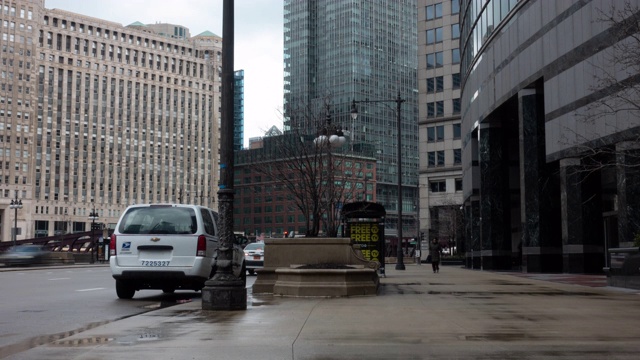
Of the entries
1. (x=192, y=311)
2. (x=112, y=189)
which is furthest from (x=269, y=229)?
(x=192, y=311)

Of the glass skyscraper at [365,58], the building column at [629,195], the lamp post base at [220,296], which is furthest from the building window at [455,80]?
the lamp post base at [220,296]

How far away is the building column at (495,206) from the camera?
39438 mm

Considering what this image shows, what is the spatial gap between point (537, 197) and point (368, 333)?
2573 centimetres

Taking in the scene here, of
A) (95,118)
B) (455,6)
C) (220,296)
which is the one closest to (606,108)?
(220,296)

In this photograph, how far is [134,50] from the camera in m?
184

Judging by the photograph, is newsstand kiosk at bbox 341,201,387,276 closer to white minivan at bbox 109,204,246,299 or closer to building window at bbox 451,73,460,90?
white minivan at bbox 109,204,246,299

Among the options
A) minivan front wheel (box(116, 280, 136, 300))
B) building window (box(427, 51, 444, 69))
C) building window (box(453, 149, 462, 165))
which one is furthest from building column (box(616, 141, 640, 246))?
building window (box(427, 51, 444, 69))

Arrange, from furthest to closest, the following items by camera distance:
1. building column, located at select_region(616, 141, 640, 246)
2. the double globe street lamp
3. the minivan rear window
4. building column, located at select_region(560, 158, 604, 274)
→ building column, located at select_region(560, 158, 604, 274) → the double globe street lamp → building column, located at select_region(616, 141, 640, 246) → the minivan rear window

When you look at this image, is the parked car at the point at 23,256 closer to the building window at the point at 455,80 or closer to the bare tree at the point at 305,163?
the bare tree at the point at 305,163

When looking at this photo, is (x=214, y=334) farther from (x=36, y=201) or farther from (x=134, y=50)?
(x=134, y=50)

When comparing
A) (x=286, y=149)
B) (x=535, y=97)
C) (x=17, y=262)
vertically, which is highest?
(x=535, y=97)

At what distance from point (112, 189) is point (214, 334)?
17443 centimetres

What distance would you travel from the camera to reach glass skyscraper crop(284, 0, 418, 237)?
479 feet

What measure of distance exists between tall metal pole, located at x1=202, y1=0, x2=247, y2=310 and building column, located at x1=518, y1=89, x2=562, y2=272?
23.1 m
